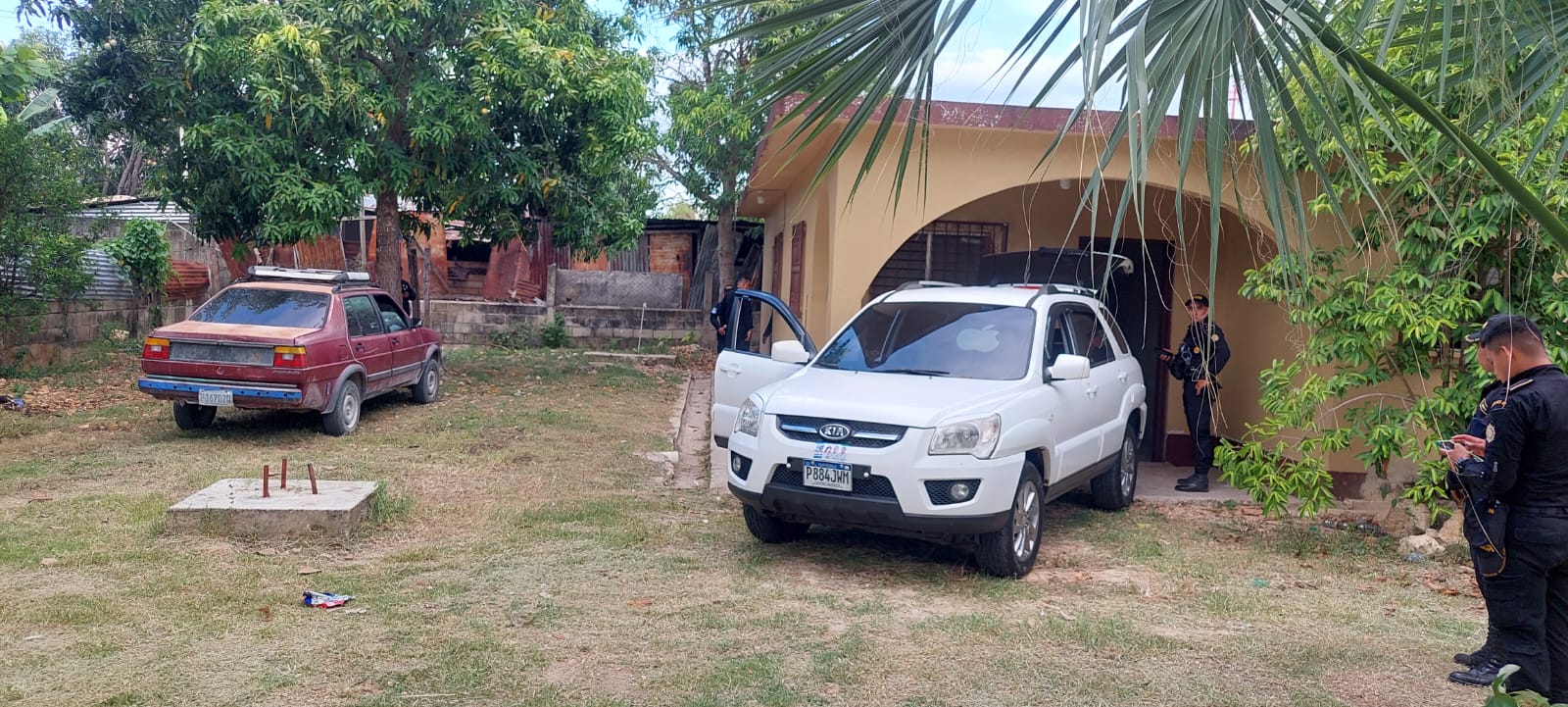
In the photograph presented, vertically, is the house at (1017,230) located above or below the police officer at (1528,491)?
above

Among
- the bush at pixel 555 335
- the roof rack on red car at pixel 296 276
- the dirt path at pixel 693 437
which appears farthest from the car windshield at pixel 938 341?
the bush at pixel 555 335

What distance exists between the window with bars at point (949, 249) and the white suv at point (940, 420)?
148 inches

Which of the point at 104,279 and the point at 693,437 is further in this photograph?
the point at 104,279

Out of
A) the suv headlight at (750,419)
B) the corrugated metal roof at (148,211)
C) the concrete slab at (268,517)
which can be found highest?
the corrugated metal roof at (148,211)

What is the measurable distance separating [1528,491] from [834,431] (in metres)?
3.10

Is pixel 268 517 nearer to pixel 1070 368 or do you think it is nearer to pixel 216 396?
pixel 216 396

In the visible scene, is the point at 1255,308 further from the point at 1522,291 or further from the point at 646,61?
the point at 646,61

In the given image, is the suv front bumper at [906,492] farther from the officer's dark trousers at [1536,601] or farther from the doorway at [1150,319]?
the doorway at [1150,319]

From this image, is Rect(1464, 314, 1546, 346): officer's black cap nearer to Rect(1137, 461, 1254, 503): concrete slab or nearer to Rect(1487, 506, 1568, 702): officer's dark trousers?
Rect(1487, 506, 1568, 702): officer's dark trousers

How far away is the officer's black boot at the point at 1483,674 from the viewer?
4.65 m

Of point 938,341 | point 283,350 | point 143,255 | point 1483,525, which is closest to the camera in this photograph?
point 1483,525

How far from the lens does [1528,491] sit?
13.9ft

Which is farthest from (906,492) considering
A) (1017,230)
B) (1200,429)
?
(1017,230)

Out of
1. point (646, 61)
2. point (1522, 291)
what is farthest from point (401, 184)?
point (1522, 291)
